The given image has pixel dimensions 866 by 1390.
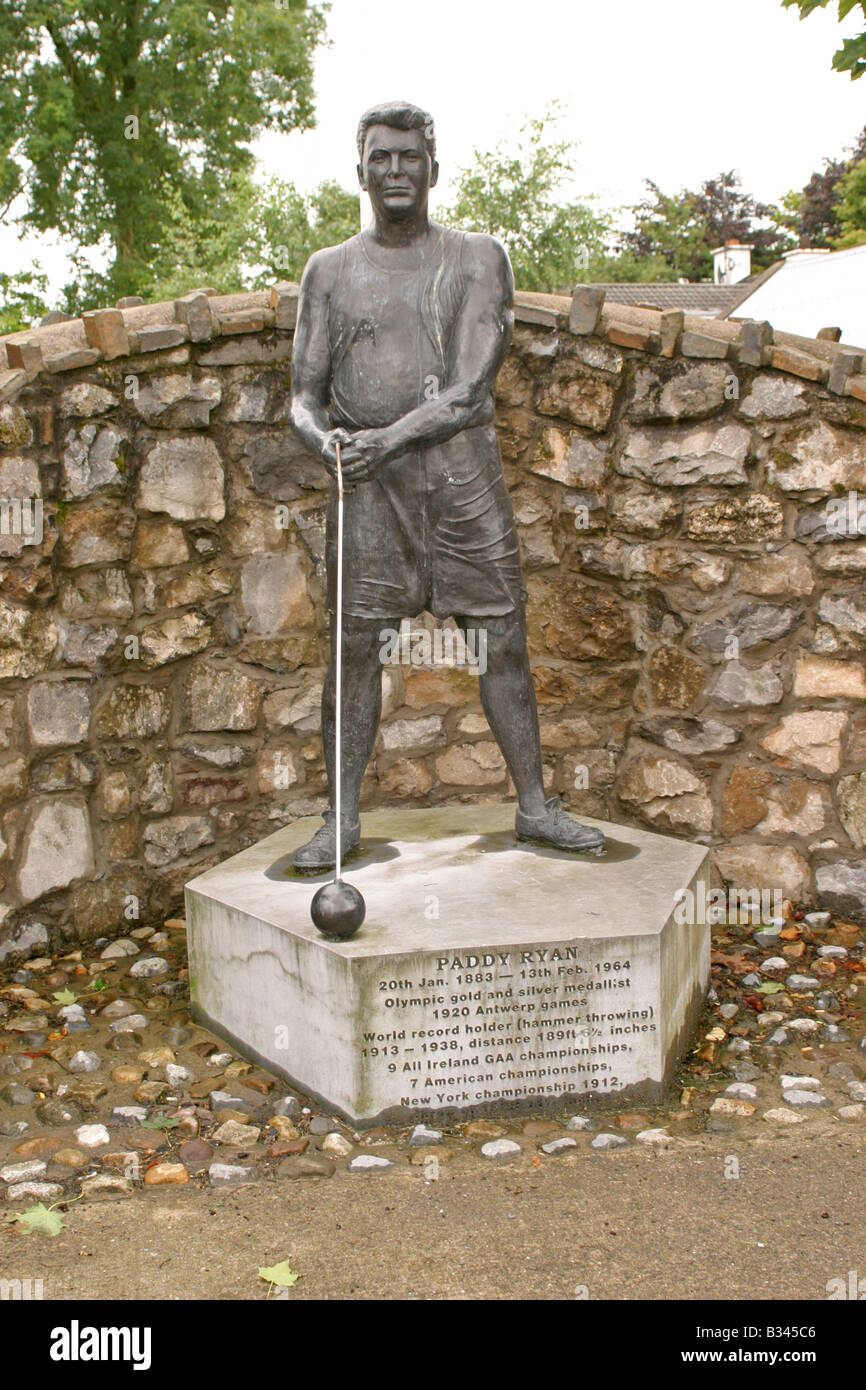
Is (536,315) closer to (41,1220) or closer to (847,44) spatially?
(847,44)

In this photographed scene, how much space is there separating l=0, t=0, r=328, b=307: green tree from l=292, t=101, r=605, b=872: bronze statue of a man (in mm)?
18180

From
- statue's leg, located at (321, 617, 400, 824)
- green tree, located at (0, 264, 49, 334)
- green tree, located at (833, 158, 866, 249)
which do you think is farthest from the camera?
green tree, located at (833, 158, 866, 249)

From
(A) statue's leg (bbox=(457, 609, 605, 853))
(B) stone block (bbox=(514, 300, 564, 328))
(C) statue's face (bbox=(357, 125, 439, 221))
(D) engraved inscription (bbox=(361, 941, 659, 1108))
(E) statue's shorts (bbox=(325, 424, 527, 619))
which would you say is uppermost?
(C) statue's face (bbox=(357, 125, 439, 221))

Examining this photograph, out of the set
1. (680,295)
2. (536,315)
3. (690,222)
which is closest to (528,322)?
(536,315)

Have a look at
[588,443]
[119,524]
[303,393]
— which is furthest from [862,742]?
[119,524]

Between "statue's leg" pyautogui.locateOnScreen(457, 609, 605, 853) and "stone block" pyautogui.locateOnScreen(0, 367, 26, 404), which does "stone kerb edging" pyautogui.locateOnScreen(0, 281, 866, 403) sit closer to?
"stone block" pyautogui.locateOnScreen(0, 367, 26, 404)

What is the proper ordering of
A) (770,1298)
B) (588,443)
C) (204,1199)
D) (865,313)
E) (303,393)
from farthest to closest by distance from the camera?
1. (865,313)
2. (588,443)
3. (303,393)
4. (204,1199)
5. (770,1298)

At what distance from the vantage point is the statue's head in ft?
11.0

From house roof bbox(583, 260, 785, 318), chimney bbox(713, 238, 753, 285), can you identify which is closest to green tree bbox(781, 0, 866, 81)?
house roof bbox(583, 260, 785, 318)

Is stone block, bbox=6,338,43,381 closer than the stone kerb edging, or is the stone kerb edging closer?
stone block, bbox=6,338,43,381

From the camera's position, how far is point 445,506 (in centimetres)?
361

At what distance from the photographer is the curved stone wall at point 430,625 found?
447cm

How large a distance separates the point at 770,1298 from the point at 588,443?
304 centimetres

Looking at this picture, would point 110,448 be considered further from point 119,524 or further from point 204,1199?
point 204,1199
